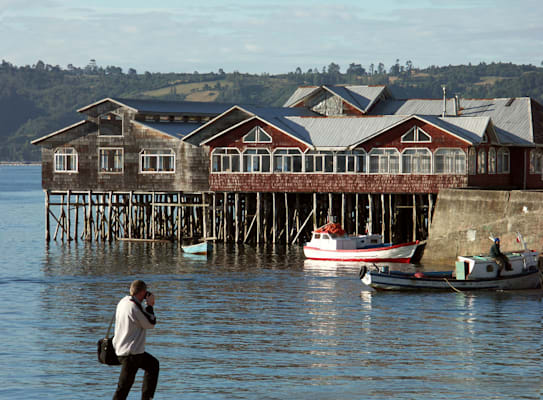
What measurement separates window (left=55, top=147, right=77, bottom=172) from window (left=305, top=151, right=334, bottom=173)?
53.3 ft

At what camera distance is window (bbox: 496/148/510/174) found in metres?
60.8

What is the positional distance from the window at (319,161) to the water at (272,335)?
9696mm

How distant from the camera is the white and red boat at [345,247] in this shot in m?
52.2

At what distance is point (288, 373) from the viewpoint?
81.4 feet

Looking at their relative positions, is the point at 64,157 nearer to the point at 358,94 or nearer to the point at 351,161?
the point at 351,161

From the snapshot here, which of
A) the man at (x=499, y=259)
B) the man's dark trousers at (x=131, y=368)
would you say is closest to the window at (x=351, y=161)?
the man at (x=499, y=259)

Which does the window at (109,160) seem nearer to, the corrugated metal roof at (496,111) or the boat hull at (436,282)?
the corrugated metal roof at (496,111)

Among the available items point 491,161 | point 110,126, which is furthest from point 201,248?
point 491,161

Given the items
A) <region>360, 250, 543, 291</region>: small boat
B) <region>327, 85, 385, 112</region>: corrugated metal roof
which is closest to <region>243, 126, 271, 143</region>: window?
<region>327, 85, 385, 112</region>: corrugated metal roof

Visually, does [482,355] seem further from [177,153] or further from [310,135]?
[177,153]

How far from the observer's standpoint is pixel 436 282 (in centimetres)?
4000

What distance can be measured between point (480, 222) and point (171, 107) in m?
28.9

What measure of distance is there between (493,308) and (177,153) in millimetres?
32143

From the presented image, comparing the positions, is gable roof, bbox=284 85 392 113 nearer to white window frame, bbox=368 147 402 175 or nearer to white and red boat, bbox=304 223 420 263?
white window frame, bbox=368 147 402 175
